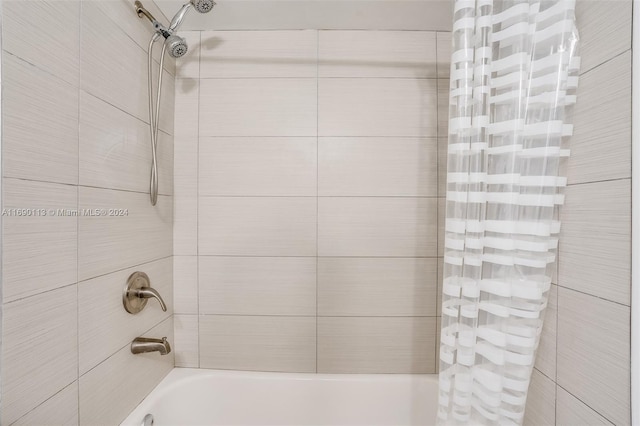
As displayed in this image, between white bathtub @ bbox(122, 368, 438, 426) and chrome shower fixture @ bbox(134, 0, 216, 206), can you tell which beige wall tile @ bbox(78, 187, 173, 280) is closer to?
chrome shower fixture @ bbox(134, 0, 216, 206)

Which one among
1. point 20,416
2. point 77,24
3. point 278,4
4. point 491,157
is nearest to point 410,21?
point 278,4

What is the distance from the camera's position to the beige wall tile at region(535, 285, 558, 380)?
84 centimetres

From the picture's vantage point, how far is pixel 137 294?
3.53ft

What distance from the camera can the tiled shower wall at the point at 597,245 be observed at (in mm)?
671

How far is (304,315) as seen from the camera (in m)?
1.37

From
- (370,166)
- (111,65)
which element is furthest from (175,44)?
(370,166)

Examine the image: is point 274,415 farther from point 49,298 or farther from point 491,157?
point 491,157

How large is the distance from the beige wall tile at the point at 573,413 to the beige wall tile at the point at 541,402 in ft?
0.07

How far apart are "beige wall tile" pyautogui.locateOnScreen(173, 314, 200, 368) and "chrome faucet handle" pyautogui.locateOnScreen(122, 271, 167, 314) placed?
0.97ft

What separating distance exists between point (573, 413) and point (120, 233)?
138 cm

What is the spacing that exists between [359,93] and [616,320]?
1.13 m

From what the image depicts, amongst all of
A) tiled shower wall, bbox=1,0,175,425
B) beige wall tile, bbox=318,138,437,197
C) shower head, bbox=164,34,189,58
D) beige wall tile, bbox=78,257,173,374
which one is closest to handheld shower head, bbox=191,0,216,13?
shower head, bbox=164,34,189,58

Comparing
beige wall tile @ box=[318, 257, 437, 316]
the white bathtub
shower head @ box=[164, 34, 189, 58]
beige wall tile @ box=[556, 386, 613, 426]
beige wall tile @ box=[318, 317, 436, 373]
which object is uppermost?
shower head @ box=[164, 34, 189, 58]

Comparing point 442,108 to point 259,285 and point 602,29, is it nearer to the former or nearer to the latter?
point 602,29
